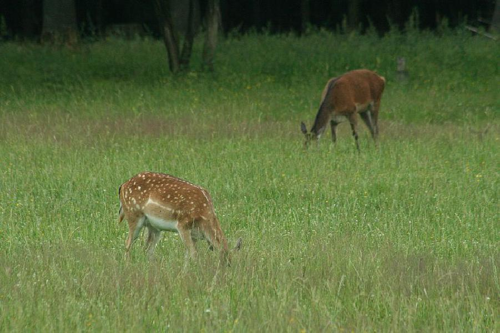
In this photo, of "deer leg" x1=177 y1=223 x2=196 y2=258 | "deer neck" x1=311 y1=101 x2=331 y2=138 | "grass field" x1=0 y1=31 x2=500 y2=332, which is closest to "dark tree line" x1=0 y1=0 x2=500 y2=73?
"grass field" x1=0 y1=31 x2=500 y2=332

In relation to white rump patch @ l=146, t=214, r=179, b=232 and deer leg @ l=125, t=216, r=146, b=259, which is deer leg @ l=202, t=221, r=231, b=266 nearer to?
white rump patch @ l=146, t=214, r=179, b=232

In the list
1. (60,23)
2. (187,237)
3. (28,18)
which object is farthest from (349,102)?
(28,18)

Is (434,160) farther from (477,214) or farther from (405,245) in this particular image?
(405,245)

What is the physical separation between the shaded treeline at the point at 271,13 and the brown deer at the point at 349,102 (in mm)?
20141

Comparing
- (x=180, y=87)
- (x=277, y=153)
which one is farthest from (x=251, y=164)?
(x=180, y=87)

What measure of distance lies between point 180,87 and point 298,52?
16.4ft

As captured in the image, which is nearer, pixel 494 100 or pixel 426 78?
pixel 494 100

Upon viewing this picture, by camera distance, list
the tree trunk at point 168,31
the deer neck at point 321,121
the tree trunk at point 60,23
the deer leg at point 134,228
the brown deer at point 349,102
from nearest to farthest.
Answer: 1. the deer leg at point 134,228
2. the deer neck at point 321,121
3. the brown deer at point 349,102
4. the tree trunk at point 168,31
5. the tree trunk at point 60,23

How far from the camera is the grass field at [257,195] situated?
625 centimetres

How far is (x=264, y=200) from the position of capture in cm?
1055

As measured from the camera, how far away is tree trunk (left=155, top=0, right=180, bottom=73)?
70.7ft

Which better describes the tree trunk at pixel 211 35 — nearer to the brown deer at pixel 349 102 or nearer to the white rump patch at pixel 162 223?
the brown deer at pixel 349 102

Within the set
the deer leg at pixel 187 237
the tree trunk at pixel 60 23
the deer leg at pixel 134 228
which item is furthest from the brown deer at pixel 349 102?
the tree trunk at pixel 60 23

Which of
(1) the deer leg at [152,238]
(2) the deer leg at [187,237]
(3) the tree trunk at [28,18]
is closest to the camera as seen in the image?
(2) the deer leg at [187,237]
